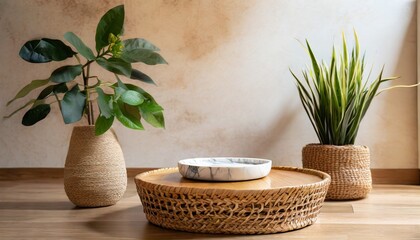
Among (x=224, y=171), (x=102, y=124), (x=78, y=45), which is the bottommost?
(x=224, y=171)

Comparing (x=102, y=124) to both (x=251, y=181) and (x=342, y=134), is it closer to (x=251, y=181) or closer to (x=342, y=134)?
(x=251, y=181)

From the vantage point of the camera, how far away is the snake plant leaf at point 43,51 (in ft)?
6.19

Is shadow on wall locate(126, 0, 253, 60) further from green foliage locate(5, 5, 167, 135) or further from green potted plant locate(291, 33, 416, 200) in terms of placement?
green foliage locate(5, 5, 167, 135)

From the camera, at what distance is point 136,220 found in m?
1.75

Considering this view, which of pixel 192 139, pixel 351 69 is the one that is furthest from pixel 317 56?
pixel 192 139

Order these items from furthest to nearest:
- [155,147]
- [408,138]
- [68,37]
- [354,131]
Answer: [155,147] → [408,138] → [354,131] → [68,37]

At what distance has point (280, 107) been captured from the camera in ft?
8.87

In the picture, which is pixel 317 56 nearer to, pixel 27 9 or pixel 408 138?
pixel 408 138

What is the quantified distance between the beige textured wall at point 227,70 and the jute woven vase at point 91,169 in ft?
2.66

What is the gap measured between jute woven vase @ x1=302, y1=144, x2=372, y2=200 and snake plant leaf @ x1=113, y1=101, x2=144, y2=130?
74 centimetres

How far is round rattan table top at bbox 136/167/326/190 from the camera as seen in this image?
60.8 inches

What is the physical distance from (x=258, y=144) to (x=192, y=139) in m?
0.33

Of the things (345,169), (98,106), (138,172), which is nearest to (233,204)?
(98,106)

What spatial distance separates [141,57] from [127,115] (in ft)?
0.70
